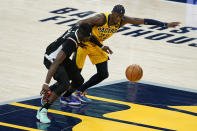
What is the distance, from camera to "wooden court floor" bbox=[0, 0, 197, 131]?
8.63 meters

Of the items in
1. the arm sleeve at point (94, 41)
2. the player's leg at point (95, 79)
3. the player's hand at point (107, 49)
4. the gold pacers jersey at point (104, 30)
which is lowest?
the player's leg at point (95, 79)

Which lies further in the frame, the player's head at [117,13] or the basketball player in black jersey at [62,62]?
the player's head at [117,13]

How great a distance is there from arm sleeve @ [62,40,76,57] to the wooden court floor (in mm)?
1148

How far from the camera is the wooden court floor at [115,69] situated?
863 cm

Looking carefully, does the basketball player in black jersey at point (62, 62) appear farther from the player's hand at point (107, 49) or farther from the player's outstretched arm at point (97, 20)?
the player's outstretched arm at point (97, 20)

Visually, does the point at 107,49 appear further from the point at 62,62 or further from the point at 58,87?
the point at 58,87

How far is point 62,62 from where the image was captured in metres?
8.51

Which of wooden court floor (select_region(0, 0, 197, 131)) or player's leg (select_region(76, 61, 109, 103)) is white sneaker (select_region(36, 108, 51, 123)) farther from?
player's leg (select_region(76, 61, 109, 103))

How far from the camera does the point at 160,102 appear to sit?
9.80 meters

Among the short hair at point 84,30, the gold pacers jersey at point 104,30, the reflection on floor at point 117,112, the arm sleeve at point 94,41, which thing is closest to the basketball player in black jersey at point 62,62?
the short hair at point 84,30

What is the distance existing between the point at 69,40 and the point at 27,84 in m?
2.67

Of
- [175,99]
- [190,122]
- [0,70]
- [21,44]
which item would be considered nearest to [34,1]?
[21,44]

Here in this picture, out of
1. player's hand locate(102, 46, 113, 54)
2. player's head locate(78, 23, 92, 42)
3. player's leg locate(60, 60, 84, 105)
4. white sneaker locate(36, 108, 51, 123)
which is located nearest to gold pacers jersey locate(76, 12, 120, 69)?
player's hand locate(102, 46, 113, 54)

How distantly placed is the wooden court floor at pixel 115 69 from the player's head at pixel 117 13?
155 centimetres
